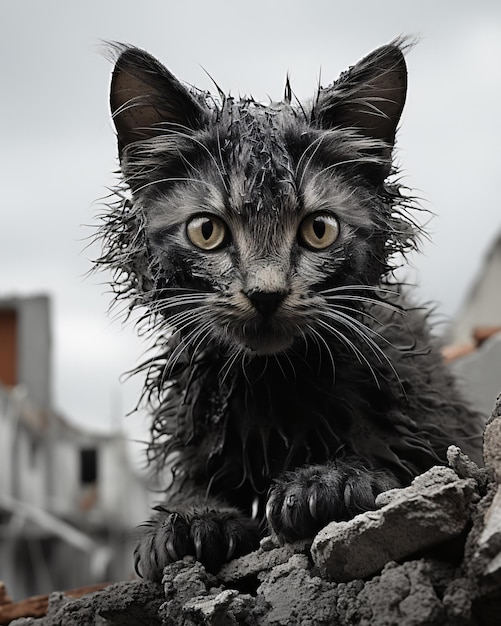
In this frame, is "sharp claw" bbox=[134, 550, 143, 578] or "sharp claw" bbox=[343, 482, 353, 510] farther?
"sharp claw" bbox=[134, 550, 143, 578]

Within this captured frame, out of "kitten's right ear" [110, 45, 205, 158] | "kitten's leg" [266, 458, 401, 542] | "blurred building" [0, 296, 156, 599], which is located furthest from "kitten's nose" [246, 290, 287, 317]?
"blurred building" [0, 296, 156, 599]

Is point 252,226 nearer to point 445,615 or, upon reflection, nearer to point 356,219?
point 356,219

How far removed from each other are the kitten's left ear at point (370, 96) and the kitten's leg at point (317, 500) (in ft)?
3.56

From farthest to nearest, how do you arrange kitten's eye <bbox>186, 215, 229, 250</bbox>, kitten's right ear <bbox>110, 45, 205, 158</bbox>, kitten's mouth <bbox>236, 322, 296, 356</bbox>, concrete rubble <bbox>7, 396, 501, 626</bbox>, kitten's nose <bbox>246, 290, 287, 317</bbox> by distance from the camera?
kitten's right ear <bbox>110, 45, 205, 158</bbox>
kitten's eye <bbox>186, 215, 229, 250</bbox>
kitten's mouth <bbox>236, 322, 296, 356</bbox>
kitten's nose <bbox>246, 290, 287, 317</bbox>
concrete rubble <bbox>7, 396, 501, 626</bbox>

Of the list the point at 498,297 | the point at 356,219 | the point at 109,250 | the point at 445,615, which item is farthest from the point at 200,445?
the point at 498,297

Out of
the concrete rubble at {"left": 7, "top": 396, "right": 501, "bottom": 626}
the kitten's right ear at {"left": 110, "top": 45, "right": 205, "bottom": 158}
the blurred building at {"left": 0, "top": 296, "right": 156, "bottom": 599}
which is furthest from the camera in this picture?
the blurred building at {"left": 0, "top": 296, "right": 156, "bottom": 599}

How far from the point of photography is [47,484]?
15977 millimetres

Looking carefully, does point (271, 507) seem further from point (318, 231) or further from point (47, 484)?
point (47, 484)

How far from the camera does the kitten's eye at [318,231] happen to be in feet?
9.04

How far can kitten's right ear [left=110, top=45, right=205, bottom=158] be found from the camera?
2.96 meters

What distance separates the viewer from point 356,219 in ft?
9.45

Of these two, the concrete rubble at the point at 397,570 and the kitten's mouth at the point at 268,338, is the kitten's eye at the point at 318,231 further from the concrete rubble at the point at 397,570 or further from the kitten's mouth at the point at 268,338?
the concrete rubble at the point at 397,570

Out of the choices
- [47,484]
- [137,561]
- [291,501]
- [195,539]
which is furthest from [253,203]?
[47,484]

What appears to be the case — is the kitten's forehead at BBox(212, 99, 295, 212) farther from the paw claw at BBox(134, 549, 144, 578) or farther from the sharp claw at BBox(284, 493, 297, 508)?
the paw claw at BBox(134, 549, 144, 578)
